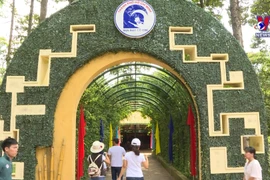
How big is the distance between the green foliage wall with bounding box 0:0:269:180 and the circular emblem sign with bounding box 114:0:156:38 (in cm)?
14

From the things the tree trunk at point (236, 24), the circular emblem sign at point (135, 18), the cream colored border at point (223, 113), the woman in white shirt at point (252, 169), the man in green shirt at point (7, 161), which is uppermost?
the tree trunk at point (236, 24)

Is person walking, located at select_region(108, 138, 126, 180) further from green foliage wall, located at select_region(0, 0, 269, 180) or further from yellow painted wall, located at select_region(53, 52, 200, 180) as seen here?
green foliage wall, located at select_region(0, 0, 269, 180)

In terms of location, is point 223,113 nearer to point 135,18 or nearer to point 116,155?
point 116,155

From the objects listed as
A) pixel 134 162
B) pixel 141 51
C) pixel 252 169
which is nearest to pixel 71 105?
pixel 141 51

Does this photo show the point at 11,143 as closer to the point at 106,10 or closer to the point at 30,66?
the point at 30,66

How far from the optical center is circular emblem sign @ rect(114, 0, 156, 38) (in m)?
7.32

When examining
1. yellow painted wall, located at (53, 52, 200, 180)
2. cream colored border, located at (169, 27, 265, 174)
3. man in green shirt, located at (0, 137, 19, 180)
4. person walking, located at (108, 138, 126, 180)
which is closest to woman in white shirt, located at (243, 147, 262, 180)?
cream colored border, located at (169, 27, 265, 174)

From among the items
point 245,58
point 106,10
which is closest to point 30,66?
point 106,10

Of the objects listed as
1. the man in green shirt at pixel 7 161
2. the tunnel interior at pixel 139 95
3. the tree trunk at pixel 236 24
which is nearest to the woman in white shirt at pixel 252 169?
the man in green shirt at pixel 7 161

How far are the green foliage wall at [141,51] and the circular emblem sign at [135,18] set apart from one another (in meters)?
0.14

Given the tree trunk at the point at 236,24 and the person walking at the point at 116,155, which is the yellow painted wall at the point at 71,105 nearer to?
the person walking at the point at 116,155

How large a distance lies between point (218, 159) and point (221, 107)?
1.17m

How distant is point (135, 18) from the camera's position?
736 centimetres

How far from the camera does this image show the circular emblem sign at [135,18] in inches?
288
